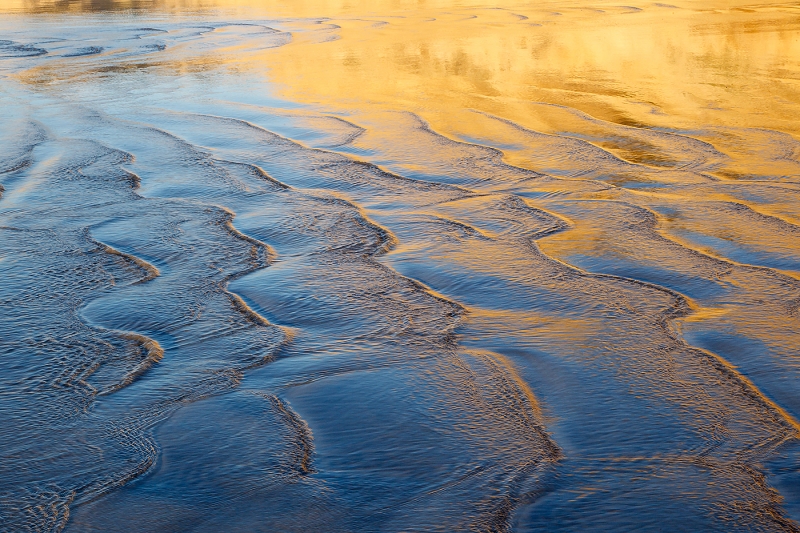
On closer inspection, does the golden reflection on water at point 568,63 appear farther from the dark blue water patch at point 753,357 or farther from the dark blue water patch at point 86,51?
the dark blue water patch at point 753,357

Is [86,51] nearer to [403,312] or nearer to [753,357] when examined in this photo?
[403,312]

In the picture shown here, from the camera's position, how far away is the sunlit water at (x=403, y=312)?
55.2 inches

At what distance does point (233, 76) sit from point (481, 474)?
4.93m

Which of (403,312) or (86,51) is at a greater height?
(86,51)

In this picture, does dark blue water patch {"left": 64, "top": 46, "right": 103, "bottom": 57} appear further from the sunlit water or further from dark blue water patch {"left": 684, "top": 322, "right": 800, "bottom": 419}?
dark blue water patch {"left": 684, "top": 322, "right": 800, "bottom": 419}

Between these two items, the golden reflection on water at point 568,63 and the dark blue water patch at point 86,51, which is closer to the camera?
the golden reflection on water at point 568,63

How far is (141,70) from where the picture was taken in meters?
6.31

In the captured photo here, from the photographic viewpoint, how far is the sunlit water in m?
1.40

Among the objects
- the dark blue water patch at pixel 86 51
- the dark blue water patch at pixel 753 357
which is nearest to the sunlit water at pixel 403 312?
the dark blue water patch at pixel 753 357

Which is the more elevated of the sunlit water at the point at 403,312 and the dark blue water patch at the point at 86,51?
the dark blue water patch at the point at 86,51

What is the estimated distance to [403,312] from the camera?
211 cm

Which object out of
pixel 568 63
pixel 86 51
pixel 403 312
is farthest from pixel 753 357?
pixel 86 51

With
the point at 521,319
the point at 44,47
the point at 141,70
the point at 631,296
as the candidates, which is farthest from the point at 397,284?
the point at 44,47

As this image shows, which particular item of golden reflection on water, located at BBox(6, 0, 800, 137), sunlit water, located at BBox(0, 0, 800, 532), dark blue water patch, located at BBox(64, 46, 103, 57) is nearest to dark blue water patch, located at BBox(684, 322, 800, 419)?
sunlit water, located at BBox(0, 0, 800, 532)
